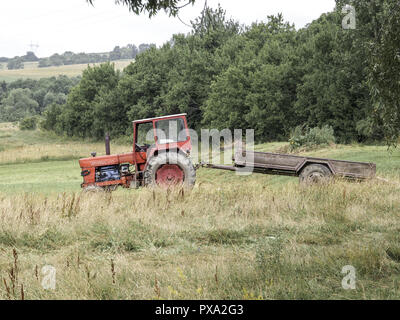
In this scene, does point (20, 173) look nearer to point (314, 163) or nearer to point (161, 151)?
point (161, 151)

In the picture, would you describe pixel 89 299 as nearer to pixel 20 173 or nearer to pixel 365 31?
pixel 20 173

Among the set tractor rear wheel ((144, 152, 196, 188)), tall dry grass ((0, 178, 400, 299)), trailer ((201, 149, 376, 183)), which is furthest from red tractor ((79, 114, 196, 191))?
tall dry grass ((0, 178, 400, 299))

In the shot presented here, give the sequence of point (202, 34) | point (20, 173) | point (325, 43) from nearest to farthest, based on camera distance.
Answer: point (20, 173) < point (325, 43) < point (202, 34)

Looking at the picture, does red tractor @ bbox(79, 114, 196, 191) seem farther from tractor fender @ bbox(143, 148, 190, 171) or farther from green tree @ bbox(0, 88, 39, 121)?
green tree @ bbox(0, 88, 39, 121)

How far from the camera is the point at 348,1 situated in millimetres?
31203

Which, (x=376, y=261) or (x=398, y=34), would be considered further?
(x=398, y=34)

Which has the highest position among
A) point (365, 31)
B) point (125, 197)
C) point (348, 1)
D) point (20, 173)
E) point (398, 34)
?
point (348, 1)

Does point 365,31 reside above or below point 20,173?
above

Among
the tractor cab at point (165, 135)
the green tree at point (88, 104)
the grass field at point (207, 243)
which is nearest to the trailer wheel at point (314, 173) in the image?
the grass field at point (207, 243)

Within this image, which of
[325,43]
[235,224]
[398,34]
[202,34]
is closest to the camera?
[398,34]

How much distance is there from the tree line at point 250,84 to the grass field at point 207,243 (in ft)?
42.3

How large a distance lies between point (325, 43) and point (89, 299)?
35985mm

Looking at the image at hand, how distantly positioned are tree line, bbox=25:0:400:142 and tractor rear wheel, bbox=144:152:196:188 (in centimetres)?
1023
